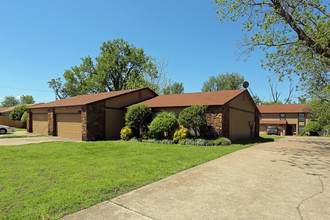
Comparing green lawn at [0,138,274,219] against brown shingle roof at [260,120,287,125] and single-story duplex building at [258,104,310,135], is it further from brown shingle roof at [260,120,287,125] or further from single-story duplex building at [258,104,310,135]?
single-story duplex building at [258,104,310,135]

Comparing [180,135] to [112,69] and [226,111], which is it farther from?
[112,69]

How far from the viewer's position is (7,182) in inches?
192

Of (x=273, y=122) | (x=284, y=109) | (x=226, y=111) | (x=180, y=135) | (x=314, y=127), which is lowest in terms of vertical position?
(x=314, y=127)

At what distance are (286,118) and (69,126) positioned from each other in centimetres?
4018

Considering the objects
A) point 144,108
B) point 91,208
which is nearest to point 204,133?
point 144,108

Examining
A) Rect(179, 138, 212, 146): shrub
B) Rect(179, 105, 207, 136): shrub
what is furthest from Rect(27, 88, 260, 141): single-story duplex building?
Rect(179, 138, 212, 146): shrub

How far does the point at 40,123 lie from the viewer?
21094 millimetres

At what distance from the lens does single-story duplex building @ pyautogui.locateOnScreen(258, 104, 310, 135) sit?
38.4 metres

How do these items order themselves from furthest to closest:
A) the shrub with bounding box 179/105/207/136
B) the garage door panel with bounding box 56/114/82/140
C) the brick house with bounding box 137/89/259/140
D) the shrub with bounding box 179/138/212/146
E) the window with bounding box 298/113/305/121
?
the window with bounding box 298/113/305/121 < the garage door panel with bounding box 56/114/82/140 < the brick house with bounding box 137/89/259/140 < the shrub with bounding box 179/105/207/136 < the shrub with bounding box 179/138/212/146

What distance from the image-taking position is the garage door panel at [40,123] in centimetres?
2030

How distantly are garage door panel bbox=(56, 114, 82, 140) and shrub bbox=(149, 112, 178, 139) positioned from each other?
627 cm

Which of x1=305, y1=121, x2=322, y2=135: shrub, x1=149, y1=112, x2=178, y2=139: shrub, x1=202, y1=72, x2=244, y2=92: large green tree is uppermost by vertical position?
x1=202, y1=72, x2=244, y2=92: large green tree

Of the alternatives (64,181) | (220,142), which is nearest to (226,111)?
(220,142)

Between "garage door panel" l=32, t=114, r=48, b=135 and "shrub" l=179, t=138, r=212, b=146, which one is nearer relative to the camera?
"shrub" l=179, t=138, r=212, b=146
